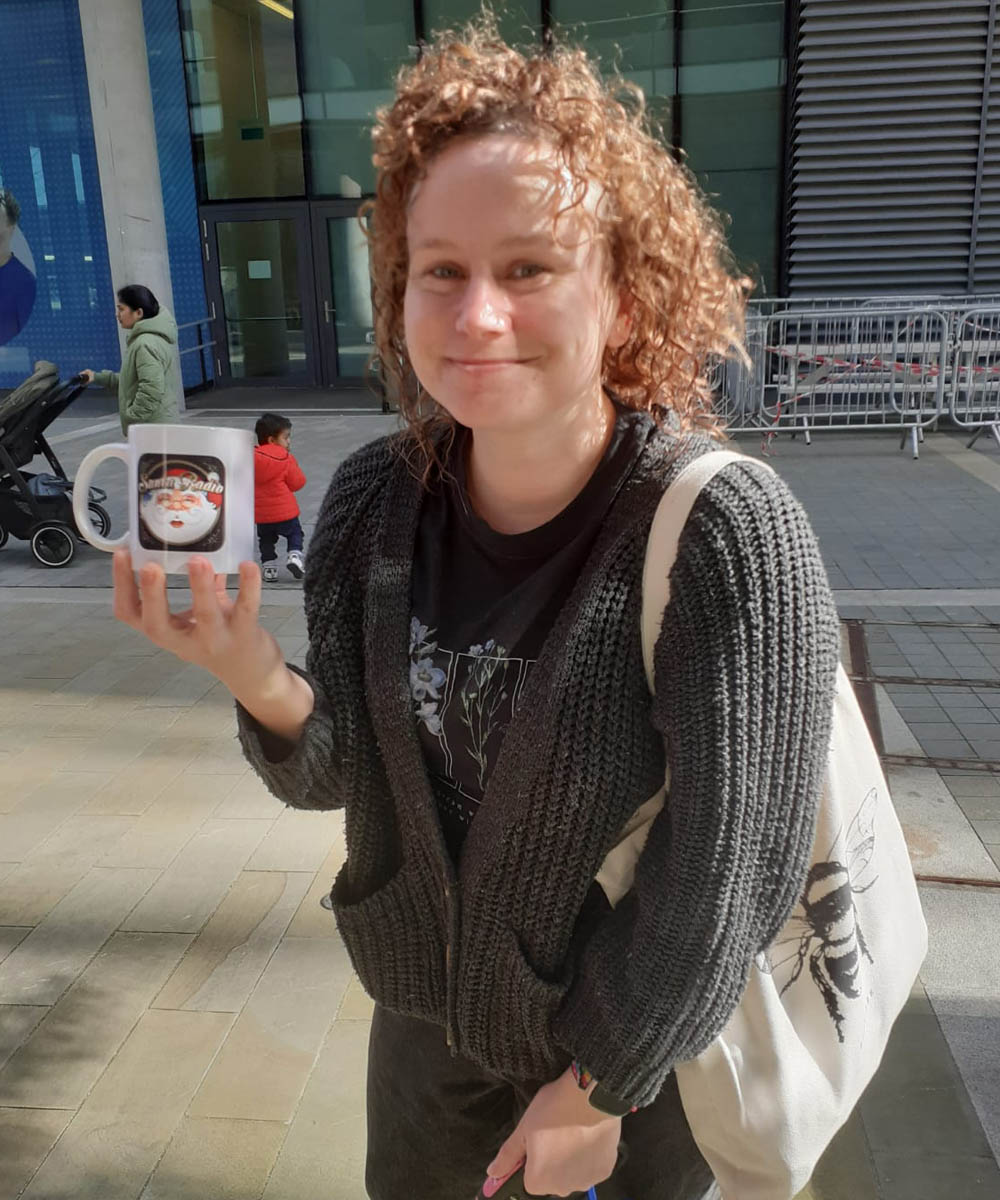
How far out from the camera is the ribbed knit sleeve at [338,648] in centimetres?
148

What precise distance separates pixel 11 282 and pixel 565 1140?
53.4 feet

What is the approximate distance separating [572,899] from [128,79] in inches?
530

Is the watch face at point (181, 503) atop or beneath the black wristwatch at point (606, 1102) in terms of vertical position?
atop

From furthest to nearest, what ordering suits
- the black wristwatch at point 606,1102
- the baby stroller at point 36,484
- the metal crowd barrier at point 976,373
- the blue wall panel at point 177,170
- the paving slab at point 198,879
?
1. the blue wall panel at point 177,170
2. the metal crowd barrier at point 976,373
3. the baby stroller at point 36,484
4. the paving slab at point 198,879
5. the black wristwatch at point 606,1102

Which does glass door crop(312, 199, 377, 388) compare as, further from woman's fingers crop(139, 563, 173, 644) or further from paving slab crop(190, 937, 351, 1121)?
woman's fingers crop(139, 563, 173, 644)

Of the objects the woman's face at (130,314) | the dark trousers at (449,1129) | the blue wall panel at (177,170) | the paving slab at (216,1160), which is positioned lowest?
the paving slab at (216,1160)

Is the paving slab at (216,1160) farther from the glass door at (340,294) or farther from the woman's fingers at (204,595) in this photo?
the glass door at (340,294)

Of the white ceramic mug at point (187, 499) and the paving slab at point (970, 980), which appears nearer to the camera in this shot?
the white ceramic mug at point (187, 499)

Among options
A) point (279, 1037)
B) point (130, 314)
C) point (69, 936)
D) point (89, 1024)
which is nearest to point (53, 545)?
point (130, 314)

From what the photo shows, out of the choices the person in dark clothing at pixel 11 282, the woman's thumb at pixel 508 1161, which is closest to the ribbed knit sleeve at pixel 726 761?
the woman's thumb at pixel 508 1161

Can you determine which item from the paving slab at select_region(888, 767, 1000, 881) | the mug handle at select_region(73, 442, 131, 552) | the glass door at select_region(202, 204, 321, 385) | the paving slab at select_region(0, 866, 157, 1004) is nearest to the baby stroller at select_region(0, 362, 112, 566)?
the paving slab at select_region(0, 866, 157, 1004)

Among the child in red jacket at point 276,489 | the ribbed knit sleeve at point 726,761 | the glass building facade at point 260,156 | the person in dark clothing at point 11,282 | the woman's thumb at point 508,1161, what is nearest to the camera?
the ribbed knit sleeve at point 726,761

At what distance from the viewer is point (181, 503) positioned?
4.34ft

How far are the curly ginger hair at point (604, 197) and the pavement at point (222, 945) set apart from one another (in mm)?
1776
